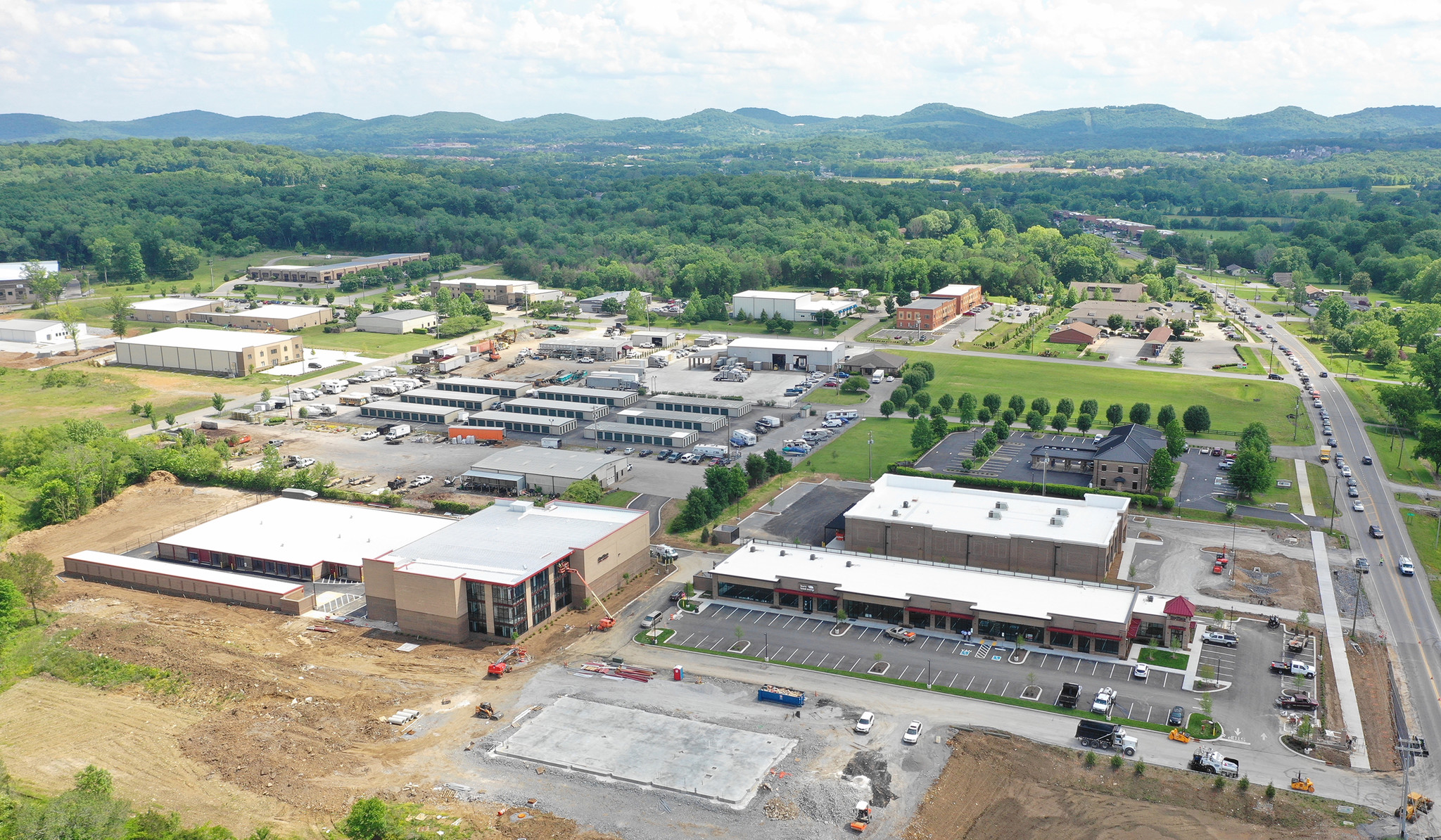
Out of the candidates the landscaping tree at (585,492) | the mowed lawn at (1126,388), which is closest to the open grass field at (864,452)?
the mowed lawn at (1126,388)

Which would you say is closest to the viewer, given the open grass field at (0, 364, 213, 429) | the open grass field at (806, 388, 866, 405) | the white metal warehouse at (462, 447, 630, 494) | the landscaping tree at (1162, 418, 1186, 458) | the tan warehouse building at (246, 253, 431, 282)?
the white metal warehouse at (462, 447, 630, 494)

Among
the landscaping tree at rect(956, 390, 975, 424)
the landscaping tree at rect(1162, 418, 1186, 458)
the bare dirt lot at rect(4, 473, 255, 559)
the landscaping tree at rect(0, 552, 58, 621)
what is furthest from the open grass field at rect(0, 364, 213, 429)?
the landscaping tree at rect(1162, 418, 1186, 458)

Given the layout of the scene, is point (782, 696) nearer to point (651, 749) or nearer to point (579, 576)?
point (651, 749)

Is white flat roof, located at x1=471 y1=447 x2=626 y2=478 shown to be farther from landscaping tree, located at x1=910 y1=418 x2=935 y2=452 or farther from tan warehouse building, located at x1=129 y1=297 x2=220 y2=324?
tan warehouse building, located at x1=129 y1=297 x2=220 y2=324

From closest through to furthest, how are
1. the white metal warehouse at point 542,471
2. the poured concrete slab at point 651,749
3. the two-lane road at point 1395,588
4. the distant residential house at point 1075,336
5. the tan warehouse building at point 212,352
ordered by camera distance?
the poured concrete slab at point 651,749, the two-lane road at point 1395,588, the white metal warehouse at point 542,471, the tan warehouse building at point 212,352, the distant residential house at point 1075,336

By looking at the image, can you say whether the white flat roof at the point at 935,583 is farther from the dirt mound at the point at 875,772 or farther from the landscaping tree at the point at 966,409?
the landscaping tree at the point at 966,409

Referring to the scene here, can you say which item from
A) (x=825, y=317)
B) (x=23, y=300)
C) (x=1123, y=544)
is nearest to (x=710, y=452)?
(x=1123, y=544)

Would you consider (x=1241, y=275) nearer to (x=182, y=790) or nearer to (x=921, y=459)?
(x=921, y=459)
